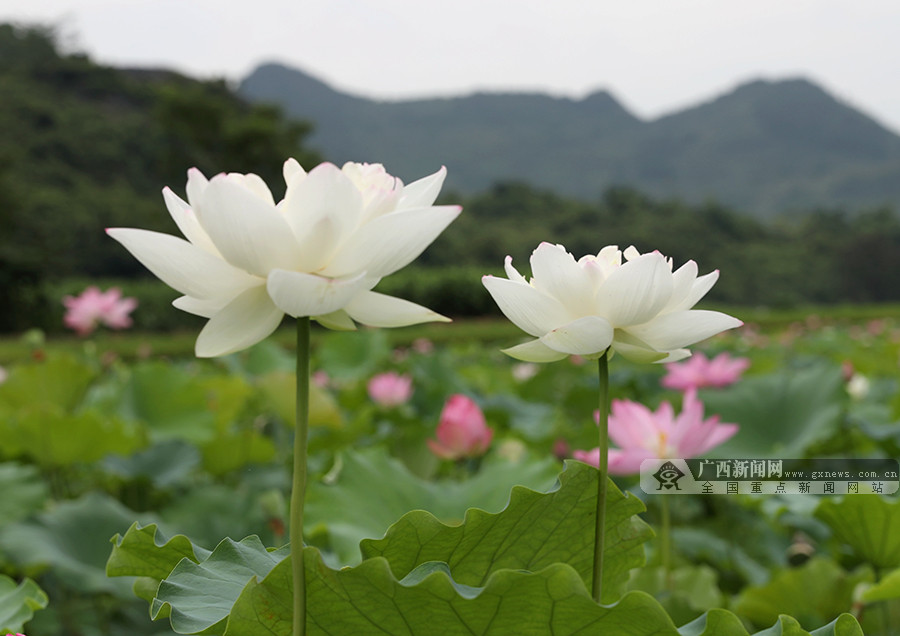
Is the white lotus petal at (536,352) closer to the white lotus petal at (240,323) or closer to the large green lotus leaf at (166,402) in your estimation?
the white lotus petal at (240,323)

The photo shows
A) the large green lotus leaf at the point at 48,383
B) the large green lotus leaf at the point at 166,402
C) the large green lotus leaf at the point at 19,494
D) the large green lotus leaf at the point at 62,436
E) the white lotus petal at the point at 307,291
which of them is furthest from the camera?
the large green lotus leaf at the point at 166,402

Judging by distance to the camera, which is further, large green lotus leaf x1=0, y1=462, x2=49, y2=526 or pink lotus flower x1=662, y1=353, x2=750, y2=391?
pink lotus flower x1=662, y1=353, x2=750, y2=391

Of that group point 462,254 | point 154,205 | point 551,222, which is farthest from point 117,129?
point 551,222

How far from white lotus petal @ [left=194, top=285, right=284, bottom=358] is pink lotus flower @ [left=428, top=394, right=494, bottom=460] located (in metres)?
0.92

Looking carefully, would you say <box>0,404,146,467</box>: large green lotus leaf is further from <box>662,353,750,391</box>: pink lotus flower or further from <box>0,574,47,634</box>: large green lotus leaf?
<box>662,353,750,391</box>: pink lotus flower

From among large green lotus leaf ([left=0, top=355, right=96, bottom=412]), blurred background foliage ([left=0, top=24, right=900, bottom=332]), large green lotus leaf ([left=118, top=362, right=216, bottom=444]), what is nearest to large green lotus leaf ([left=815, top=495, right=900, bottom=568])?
large green lotus leaf ([left=118, top=362, right=216, bottom=444])

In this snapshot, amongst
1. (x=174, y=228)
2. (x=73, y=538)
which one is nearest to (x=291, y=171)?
(x=73, y=538)

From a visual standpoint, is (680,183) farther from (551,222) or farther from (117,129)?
(117,129)

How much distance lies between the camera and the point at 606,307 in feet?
1.59

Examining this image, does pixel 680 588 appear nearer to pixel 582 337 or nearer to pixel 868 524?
pixel 868 524

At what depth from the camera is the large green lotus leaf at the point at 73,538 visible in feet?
3.69

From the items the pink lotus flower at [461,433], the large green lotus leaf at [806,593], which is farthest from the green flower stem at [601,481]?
the pink lotus flower at [461,433]

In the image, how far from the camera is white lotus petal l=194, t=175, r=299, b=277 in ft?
1.34

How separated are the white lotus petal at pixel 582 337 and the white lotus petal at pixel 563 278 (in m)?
0.03
